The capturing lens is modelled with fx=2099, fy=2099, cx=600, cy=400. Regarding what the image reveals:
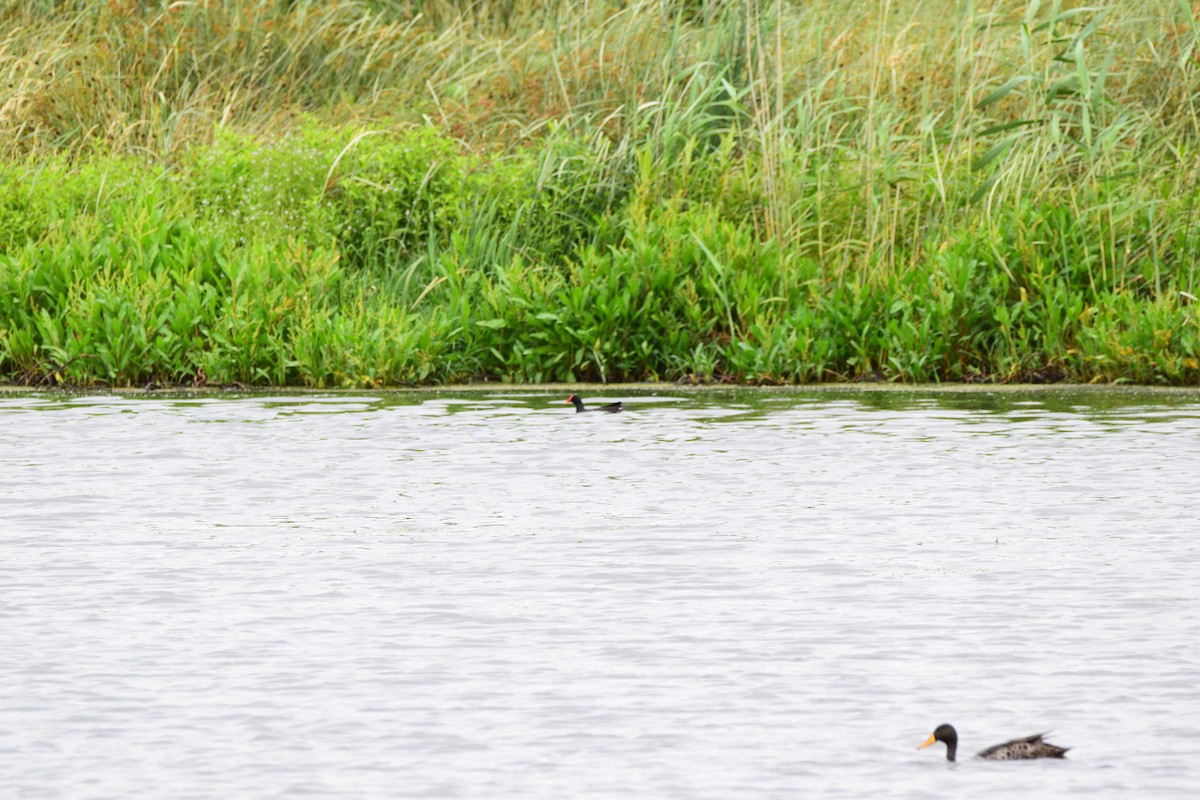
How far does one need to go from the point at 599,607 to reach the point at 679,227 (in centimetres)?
705

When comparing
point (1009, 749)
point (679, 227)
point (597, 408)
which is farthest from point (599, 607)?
point (679, 227)

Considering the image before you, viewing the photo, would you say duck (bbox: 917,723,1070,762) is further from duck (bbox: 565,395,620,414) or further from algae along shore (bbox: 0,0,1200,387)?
algae along shore (bbox: 0,0,1200,387)

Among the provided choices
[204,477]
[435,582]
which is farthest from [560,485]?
[435,582]

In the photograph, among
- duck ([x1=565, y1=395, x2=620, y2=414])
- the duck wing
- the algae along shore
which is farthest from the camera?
the algae along shore

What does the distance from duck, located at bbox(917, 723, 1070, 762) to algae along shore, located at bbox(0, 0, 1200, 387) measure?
25.8ft

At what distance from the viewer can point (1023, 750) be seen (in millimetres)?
4953

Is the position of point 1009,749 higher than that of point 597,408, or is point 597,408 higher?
point 1009,749

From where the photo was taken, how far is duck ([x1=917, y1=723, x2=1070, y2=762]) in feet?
16.2

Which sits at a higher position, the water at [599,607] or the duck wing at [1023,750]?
the duck wing at [1023,750]

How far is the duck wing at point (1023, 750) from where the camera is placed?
16.2 ft

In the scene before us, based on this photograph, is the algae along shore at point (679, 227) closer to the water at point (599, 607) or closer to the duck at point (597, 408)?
the duck at point (597, 408)

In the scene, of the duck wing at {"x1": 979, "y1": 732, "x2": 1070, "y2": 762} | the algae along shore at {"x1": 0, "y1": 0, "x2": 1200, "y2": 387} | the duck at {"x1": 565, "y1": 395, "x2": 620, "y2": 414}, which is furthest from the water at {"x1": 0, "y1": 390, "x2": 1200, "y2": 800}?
the algae along shore at {"x1": 0, "y1": 0, "x2": 1200, "y2": 387}

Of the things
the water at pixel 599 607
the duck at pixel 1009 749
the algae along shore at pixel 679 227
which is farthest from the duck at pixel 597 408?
the duck at pixel 1009 749

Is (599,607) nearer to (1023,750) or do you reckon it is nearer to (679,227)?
(1023,750)
